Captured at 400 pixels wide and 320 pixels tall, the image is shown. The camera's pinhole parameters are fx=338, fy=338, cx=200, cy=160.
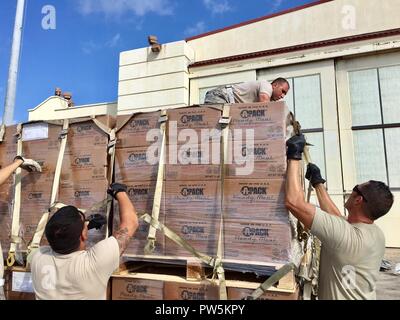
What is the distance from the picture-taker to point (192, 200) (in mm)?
2746

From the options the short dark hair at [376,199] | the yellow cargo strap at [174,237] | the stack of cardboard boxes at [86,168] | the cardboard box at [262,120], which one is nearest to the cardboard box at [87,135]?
the stack of cardboard boxes at [86,168]

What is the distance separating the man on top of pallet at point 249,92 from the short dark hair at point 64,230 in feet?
6.45

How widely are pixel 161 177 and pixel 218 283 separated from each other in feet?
3.10

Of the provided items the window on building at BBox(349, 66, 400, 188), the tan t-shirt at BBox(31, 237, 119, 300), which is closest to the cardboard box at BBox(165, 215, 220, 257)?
the tan t-shirt at BBox(31, 237, 119, 300)

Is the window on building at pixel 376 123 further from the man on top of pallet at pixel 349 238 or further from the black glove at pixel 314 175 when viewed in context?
the man on top of pallet at pixel 349 238

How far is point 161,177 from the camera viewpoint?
9.22 ft

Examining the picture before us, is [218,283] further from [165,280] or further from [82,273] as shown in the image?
[82,273]

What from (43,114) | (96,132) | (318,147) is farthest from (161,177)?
(43,114)

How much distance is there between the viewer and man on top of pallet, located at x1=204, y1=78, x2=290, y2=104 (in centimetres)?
358

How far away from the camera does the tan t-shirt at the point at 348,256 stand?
7.45 ft

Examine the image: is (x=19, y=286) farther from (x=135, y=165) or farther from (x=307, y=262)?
(x=307, y=262)

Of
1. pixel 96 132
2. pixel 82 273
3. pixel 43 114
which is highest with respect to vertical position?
pixel 43 114

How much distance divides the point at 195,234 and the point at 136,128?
1.09 meters

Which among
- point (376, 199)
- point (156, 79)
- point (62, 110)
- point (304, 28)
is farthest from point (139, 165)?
point (62, 110)
